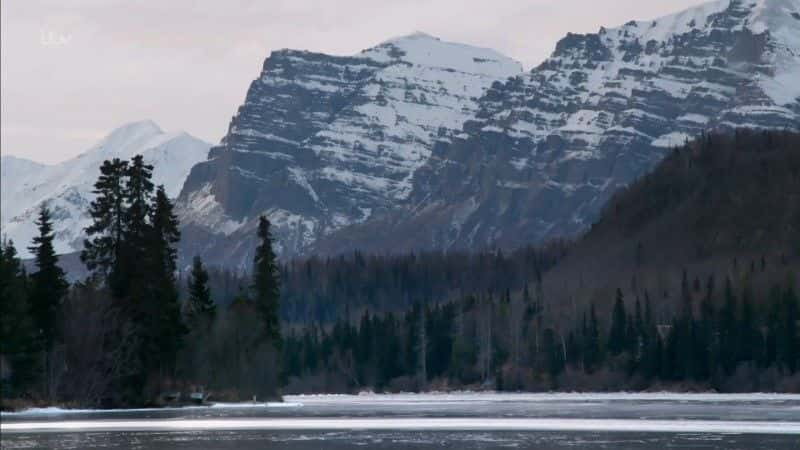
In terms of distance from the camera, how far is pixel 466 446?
89500 millimetres

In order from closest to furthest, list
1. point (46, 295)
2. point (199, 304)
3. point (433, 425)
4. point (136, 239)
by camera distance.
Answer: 1. point (433, 425)
2. point (46, 295)
3. point (136, 239)
4. point (199, 304)

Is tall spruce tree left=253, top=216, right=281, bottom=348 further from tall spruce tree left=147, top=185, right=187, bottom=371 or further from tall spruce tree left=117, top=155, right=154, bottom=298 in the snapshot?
tall spruce tree left=117, top=155, right=154, bottom=298

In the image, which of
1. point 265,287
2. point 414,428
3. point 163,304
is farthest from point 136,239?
point 414,428

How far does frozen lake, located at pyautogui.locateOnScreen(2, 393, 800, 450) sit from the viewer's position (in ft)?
301

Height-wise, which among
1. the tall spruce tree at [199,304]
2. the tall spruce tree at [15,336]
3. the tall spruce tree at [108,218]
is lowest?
the tall spruce tree at [15,336]

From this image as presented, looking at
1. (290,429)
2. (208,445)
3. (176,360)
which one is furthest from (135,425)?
(176,360)

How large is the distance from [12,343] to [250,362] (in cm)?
3348

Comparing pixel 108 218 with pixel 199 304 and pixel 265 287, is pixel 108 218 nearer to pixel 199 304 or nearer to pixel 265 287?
pixel 199 304

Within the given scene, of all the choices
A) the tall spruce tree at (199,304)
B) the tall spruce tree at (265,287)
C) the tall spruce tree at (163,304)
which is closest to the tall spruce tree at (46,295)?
the tall spruce tree at (163,304)

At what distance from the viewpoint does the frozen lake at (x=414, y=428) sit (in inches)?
3617

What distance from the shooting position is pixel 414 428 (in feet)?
357

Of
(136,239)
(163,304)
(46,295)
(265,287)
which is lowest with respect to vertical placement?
(163,304)

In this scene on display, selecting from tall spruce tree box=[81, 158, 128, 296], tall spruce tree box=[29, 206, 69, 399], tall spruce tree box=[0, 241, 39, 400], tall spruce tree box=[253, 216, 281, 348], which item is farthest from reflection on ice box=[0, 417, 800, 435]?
tall spruce tree box=[253, 216, 281, 348]

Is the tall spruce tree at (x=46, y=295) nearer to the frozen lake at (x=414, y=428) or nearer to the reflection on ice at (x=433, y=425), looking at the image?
the frozen lake at (x=414, y=428)
